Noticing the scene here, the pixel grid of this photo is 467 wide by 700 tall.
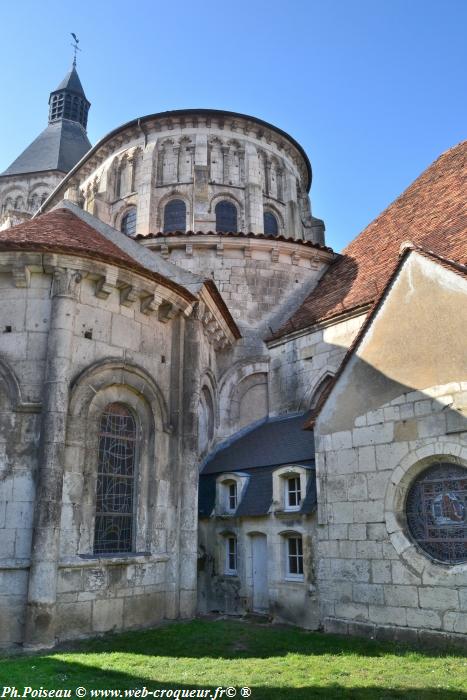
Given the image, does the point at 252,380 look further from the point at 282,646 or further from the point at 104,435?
the point at 282,646

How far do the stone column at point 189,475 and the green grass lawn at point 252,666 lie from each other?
1.36 meters

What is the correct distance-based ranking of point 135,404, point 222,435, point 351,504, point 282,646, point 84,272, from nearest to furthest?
point 282,646, point 351,504, point 84,272, point 135,404, point 222,435

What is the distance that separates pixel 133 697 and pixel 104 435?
212 inches

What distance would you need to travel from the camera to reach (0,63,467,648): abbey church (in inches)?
371

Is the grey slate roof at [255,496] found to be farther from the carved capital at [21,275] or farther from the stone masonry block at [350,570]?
the carved capital at [21,275]

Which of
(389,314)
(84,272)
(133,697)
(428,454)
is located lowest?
(133,697)

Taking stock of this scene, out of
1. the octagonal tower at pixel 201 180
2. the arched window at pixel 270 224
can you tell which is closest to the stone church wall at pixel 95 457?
the octagonal tower at pixel 201 180

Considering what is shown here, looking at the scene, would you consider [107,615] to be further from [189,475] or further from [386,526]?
[386,526]

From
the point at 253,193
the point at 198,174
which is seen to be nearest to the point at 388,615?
the point at 253,193

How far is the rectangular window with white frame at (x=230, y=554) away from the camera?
13.3m

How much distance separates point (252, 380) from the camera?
56.2ft

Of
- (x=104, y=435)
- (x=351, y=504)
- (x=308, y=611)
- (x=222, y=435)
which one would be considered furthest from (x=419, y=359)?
(x=222, y=435)

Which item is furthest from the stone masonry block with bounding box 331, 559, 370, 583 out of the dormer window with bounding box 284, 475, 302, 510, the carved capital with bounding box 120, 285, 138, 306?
the carved capital with bounding box 120, 285, 138, 306

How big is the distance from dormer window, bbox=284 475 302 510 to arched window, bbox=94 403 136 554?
3.24 metres
